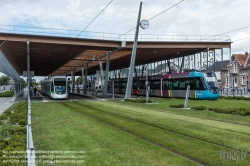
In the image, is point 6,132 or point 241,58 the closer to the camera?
point 6,132

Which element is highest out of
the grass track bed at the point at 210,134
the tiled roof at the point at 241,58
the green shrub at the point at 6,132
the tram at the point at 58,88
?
the tiled roof at the point at 241,58

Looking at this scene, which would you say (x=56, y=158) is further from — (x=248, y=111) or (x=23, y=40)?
(x=23, y=40)

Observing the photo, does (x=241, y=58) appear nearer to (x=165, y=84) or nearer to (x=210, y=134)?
(x=165, y=84)

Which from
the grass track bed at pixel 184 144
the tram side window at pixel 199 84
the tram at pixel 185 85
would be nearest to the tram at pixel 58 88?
the tram at pixel 185 85

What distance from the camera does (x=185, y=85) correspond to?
111 ft

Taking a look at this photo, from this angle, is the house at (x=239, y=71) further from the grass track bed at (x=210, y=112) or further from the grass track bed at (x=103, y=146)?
the grass track bed at (x=103, y=146)

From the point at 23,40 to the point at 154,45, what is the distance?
53.1 feet

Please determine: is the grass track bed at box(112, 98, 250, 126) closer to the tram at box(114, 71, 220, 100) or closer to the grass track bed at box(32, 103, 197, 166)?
the tram at box(114, 71, 220, 100)

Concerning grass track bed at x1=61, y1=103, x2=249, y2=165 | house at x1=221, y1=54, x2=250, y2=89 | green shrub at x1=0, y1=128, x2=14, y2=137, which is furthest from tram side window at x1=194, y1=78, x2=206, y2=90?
house at x1=221, y1=54, x2=250, y2=89

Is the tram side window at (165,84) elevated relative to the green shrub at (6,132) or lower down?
elevated

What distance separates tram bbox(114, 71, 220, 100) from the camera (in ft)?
101

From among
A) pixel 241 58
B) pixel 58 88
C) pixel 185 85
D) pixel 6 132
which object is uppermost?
pixel 241 58

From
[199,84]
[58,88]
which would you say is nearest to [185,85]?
[199,84]

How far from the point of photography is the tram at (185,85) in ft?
101
